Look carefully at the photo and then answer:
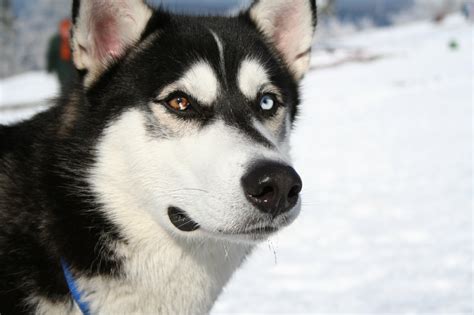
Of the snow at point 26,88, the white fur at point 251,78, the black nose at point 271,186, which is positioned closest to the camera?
the black nose at point 271,186

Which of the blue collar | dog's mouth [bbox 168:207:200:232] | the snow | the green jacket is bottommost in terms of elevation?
the snow

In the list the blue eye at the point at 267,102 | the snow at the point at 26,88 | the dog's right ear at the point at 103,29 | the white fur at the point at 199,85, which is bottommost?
the snow at the point at 26,88

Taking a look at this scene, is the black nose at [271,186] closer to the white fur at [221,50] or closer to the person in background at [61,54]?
the white fur at [221,50]

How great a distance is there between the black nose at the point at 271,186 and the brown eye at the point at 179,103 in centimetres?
51

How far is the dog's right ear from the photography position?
2.24 meters

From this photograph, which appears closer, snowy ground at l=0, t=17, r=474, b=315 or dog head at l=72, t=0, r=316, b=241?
dog head at l=72, t=0, r=316, b=241

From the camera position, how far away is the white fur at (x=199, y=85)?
2234 mm

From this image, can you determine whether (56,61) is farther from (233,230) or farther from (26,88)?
(26,88)

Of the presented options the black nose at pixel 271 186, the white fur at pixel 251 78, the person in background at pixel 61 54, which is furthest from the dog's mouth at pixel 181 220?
the person in background at pixel 61 54

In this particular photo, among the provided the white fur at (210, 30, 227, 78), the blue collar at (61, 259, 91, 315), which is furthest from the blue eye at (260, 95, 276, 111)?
the blue collar at (61, 259, 91, 315)

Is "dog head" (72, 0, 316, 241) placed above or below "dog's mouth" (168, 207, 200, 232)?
above

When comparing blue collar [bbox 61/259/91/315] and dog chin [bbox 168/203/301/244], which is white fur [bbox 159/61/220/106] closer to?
dog chin [bbox 168/203/301/244]

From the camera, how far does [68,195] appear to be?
2234mm

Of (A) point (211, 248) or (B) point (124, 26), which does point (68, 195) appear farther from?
(B) point (124, 26)
